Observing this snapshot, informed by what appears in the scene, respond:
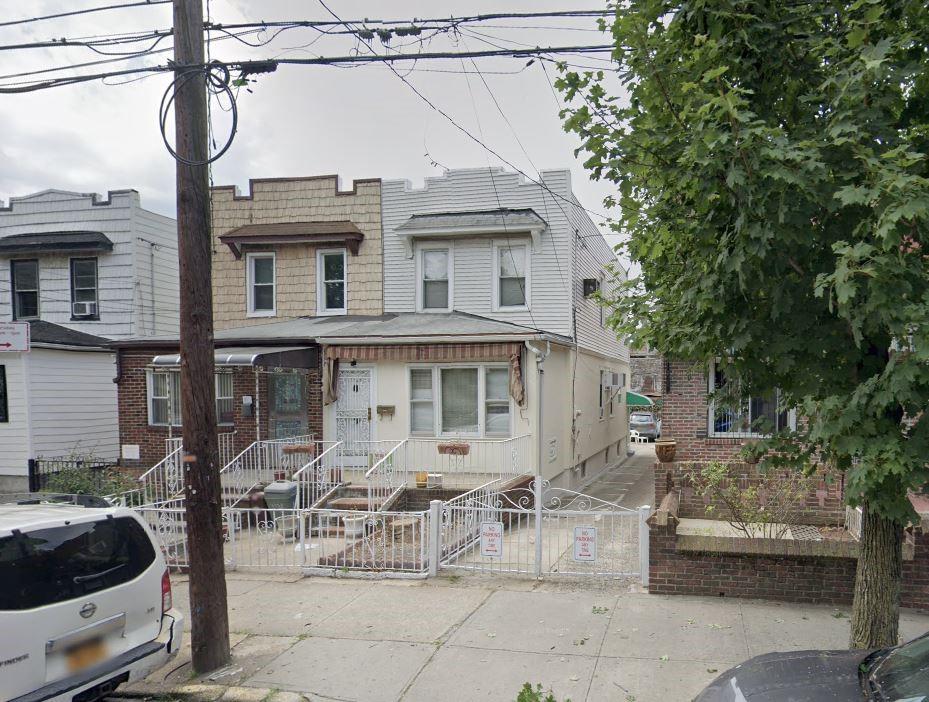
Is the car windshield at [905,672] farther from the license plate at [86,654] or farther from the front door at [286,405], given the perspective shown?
the front door at [286,405]

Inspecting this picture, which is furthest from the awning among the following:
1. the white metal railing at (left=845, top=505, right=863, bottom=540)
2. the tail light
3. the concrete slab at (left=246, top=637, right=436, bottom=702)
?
the white metal railing at (left=845, top=505, right=863, bottom=540)

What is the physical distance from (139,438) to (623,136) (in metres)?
13.8

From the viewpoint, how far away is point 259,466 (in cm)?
1266

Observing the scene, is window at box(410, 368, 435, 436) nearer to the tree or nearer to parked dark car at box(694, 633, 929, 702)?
the tree

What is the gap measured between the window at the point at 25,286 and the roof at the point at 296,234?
6.06 m

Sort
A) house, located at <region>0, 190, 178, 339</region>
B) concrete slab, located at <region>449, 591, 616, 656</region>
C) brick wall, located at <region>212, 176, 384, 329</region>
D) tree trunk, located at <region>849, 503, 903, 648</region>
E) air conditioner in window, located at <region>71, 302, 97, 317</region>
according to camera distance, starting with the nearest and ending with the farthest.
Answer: tree trunk, located at <region>849, 503, 903, 648</region> < concrete slab, located at <region>449, 591, 616, 656</region> < brick wall, located at <region>212, 176, 384, 329</region> < house, located at <region>0, 190, 178, 339</region> < air conditioner in window, located at <region>71, 302, 97, 317</region>

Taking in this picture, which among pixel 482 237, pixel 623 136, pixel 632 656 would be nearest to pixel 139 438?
pixel 482 237

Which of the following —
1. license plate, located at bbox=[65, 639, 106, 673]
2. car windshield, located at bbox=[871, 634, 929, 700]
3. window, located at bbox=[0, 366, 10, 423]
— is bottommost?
license plate, located at bbox=[65, 639, 106, 673]

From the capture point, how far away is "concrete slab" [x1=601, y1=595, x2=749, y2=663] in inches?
220

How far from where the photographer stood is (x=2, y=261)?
1720cm

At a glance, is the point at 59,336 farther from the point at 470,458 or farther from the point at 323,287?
the point at 470,458

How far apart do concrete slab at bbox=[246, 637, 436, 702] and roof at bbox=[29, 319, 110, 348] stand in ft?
37.4

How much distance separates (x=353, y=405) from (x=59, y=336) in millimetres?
7744

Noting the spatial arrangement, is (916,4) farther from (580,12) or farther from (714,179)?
(580,12)
